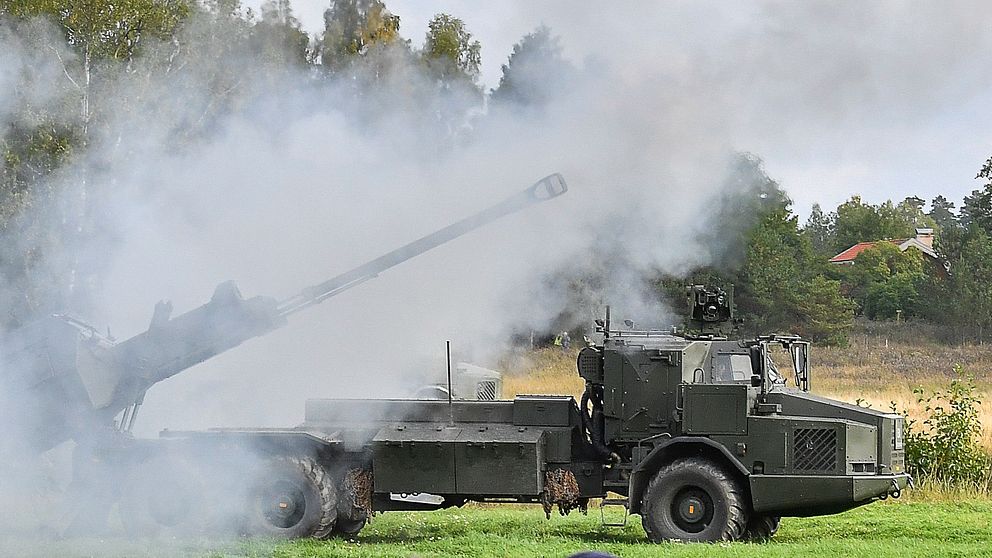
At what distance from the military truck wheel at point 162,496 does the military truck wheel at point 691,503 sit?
4.64 m

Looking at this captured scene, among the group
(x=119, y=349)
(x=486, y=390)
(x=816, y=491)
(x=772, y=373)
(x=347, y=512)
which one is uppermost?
(x=119, y=349)

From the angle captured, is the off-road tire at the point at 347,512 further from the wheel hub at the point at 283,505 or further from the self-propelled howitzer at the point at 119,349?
the self-propelled howitzer at the point at 119,349

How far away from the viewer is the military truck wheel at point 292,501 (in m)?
14.6

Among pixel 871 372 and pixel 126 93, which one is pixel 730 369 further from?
pixel 871 372

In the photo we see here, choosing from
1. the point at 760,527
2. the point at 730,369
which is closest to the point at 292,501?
the point at 730,369

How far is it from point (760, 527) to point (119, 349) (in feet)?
21.9

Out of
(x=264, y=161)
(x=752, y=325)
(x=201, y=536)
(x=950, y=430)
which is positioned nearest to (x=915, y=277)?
(x=752, y=325)

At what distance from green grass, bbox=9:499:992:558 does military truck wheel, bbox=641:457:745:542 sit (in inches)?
11.9

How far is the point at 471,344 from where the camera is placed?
1995cm

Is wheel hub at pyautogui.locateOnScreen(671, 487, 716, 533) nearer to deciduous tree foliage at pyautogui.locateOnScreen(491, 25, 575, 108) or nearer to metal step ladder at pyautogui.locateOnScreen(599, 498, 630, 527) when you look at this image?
metal step ladder at pyautogui.locateOnScreen(599, 498, 630, 527)

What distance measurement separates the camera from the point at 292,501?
48.4ft

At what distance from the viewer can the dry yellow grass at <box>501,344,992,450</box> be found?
2575cm

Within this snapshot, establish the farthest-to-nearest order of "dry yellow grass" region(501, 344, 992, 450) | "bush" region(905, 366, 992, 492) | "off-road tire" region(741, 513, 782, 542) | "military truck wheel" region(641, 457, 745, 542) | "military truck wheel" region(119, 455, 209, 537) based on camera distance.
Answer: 1. "dry yellow grass" region(501, 344, 992, 450)
2. "bush" region(905, 366, 992, 492)
3. "military truck wheel" region(119, 455, 209, 537)
4. "off-road tire" region(741, 513, 782, 542)
5. "military truck wheel" region(641, 457, 745, 542)

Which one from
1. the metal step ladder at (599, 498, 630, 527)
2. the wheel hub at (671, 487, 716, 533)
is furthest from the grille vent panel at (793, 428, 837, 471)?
the metal step ladder at (599, 498, 630, 527)
